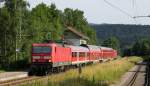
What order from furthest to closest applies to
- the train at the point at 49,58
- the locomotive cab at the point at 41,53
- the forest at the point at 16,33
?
the forest at the point at 16,33 < the locomotive cab at the point at 41,53 < the train at the point at 49,58

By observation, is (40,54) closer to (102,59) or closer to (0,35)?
(0,35)

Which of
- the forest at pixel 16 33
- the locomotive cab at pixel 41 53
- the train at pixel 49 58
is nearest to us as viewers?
the train at pixel 49 58

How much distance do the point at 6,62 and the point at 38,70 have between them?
Answer: 14.6 meters

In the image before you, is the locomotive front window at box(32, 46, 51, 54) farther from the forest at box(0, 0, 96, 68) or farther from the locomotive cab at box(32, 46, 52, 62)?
the forest at box(0, 0, 96, 68)

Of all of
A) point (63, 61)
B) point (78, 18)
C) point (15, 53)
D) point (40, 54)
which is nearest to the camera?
point (40, 54)

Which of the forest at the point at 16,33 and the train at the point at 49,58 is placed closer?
the train at the point at 49,58

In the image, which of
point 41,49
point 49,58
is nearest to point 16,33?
point 41,49

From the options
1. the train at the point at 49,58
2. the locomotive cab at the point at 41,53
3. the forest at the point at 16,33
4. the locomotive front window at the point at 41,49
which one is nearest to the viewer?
the train at the point at 49,58

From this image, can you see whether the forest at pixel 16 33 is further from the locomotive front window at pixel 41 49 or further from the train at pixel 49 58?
the locomotive front window at pixel 41 49

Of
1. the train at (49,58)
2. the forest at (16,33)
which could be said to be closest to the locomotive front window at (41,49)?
the train at (49,58)

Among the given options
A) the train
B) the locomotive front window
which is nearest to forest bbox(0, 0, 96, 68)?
the train

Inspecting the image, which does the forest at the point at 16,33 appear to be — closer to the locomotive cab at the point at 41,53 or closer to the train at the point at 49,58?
the train at the point at 49,58

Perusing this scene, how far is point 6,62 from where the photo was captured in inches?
2077

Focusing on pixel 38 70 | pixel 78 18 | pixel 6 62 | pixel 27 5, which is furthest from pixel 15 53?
pixel 78 18
